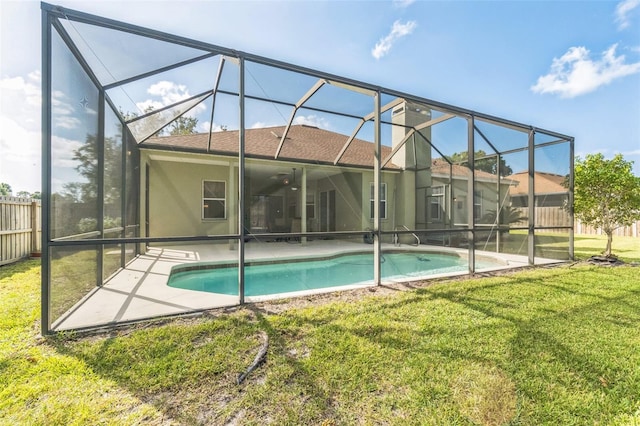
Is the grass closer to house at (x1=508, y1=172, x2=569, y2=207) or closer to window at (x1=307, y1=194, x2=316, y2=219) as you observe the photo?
house at (x1=508, y1=172, x2=569, y2=207)

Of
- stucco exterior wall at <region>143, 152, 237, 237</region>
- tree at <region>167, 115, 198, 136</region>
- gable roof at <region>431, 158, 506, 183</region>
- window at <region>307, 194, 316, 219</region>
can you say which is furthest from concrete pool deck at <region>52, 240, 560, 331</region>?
window at <region>307, 194, 316, 219</region>

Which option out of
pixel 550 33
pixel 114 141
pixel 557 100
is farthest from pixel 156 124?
pixel 557 100

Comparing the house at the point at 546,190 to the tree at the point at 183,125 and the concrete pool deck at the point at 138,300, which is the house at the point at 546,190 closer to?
the concrete pool deck at the point at 138,300

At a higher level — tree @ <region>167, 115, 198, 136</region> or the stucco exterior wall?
tree @ <region>167, 115, 198, 136</region>

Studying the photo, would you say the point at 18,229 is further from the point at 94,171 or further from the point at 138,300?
the point at 138,300

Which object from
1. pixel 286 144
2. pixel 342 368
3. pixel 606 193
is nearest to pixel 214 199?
pixel 286 144

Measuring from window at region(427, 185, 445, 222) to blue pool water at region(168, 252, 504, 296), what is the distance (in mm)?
2223

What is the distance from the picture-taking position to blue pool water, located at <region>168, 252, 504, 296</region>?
555cm

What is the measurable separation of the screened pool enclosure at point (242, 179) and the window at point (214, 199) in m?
0.05

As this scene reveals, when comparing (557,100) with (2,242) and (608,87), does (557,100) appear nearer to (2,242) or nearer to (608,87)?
(608,87)

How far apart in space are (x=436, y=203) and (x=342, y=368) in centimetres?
948

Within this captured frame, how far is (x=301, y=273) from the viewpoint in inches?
270

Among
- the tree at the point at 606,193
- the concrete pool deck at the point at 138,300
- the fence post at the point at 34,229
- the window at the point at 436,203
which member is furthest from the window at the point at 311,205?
the tree at the point at 606,193

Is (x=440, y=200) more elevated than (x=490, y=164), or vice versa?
(x=490, y=164)
